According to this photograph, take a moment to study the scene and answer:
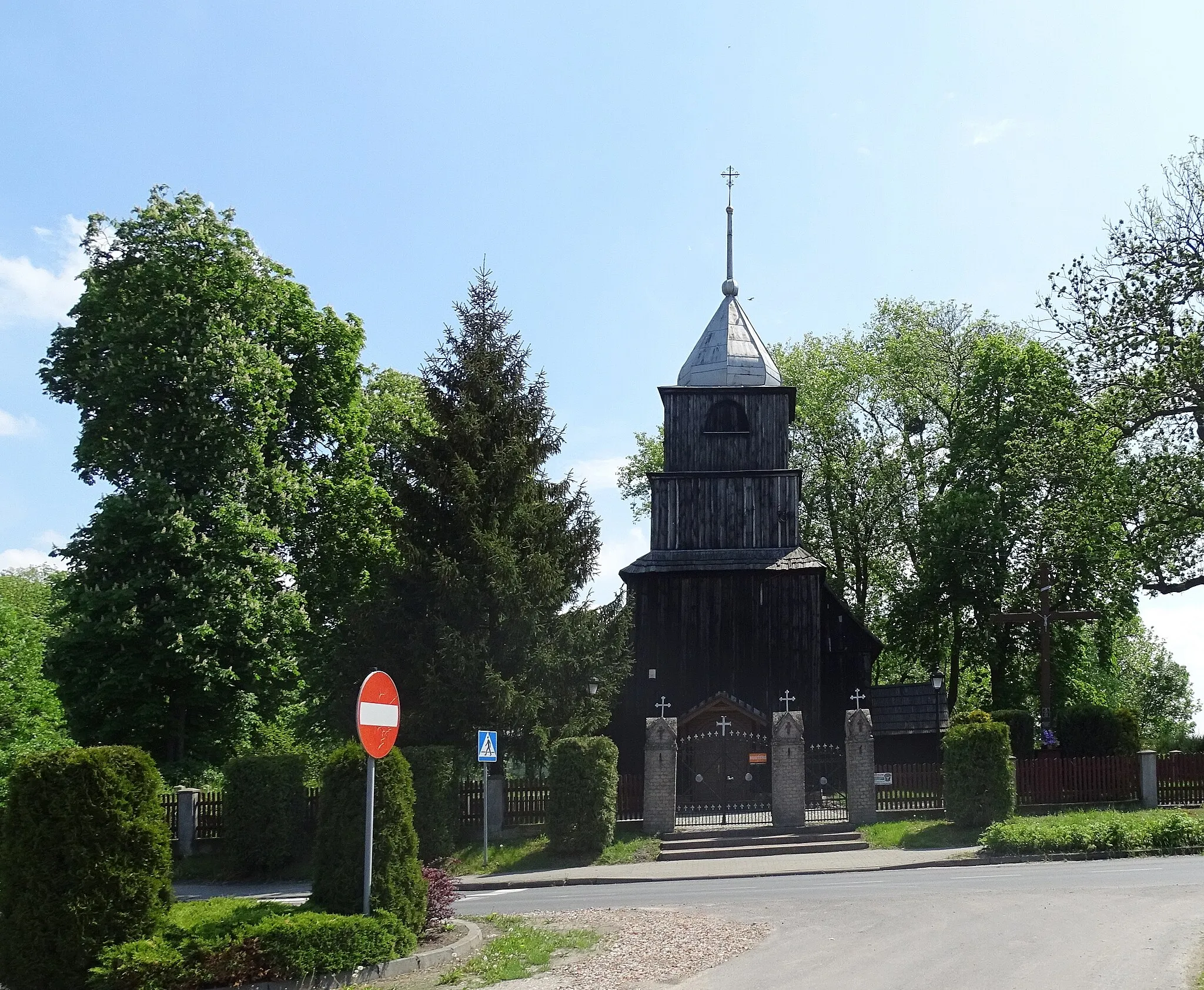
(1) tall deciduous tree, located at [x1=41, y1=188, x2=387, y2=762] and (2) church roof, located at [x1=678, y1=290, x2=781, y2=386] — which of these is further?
(2) church roof, located at [x1=678, y1=290, x2=781, y2=386]

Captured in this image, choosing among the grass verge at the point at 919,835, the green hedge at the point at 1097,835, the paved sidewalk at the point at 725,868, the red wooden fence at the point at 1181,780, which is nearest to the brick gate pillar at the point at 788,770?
the grass verge at the point at 919,835

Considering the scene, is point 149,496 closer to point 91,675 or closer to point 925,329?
point 91,675

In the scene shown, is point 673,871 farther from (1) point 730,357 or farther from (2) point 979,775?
(1) point 730,357

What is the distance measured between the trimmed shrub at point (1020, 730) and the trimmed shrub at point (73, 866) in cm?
2407

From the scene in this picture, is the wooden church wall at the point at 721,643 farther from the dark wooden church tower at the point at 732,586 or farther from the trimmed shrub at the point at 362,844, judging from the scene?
the trimmed shrub at the point at 362,844

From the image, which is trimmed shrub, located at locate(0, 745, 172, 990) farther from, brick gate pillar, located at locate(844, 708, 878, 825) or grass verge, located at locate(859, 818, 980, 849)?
brick gate pillar, located at locate(844, 708, 878, 825)

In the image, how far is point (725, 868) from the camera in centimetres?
2142

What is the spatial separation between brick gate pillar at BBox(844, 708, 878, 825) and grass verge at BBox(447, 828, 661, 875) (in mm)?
4186

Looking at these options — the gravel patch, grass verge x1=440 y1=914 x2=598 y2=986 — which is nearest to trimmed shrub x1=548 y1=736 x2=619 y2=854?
the gravel patch

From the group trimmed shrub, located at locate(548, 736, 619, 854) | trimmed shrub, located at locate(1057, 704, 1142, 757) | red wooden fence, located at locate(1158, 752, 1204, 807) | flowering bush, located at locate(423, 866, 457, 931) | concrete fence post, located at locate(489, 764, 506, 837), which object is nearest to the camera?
flowering bush, located at locate(423, 866, 457, 931)

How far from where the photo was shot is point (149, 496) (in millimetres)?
26375

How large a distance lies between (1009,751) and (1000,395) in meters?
19.4

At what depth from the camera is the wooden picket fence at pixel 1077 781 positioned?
85.1 ft

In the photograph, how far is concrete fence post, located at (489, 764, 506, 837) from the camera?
2486cm
